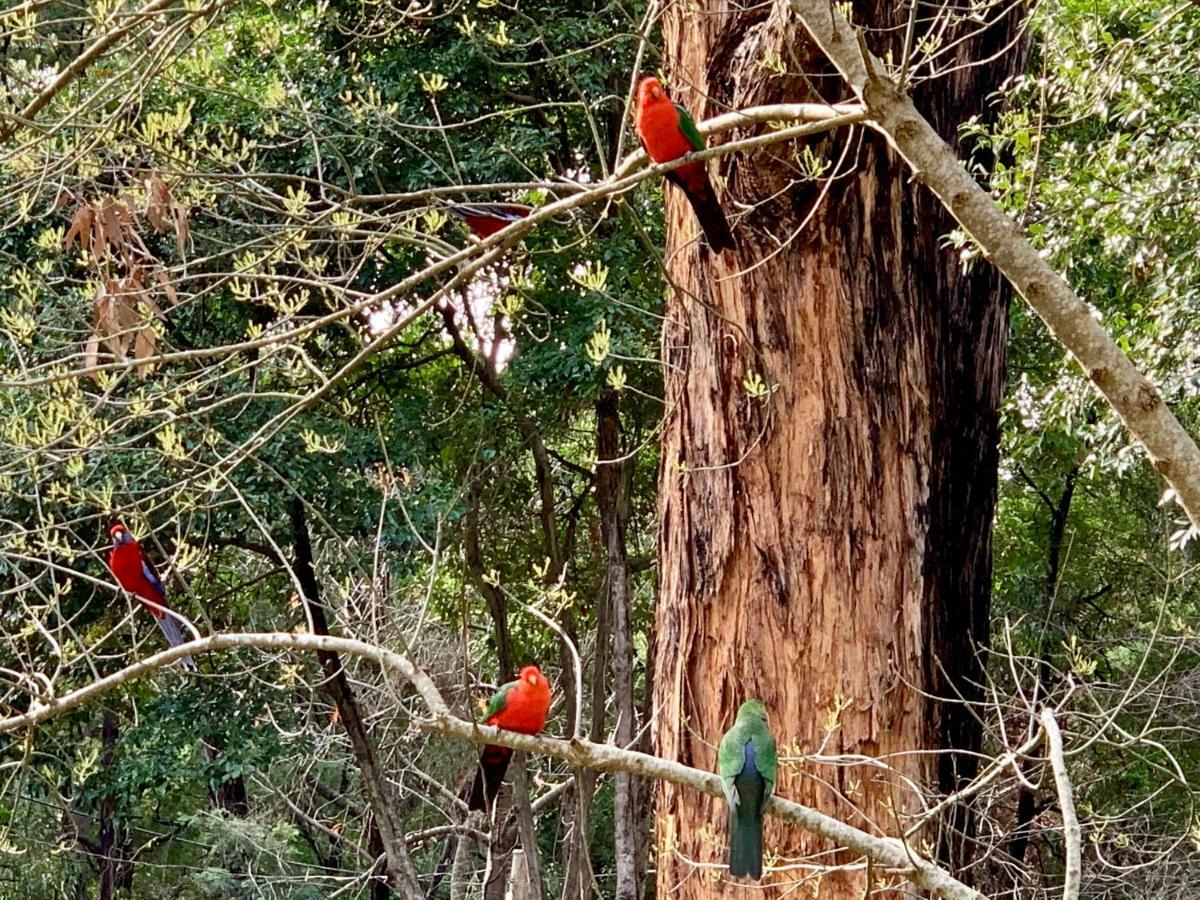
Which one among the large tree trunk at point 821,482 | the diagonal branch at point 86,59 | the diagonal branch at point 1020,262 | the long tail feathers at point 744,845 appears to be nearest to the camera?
the diagonal branch at point 1020,262

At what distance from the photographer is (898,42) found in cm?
315

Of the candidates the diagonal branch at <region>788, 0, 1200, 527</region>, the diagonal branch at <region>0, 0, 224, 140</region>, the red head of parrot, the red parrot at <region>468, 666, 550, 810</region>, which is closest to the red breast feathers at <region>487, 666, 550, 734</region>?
the red parrot at <region>468, 666, 550, 810</region>

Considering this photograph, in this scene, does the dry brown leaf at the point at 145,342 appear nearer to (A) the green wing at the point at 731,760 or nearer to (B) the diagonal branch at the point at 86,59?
(B) the diagonal branch at the point at 86,59

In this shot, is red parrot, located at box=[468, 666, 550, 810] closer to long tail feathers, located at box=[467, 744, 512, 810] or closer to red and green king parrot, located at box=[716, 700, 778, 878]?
long tail feathers, located at box=[467, 744, 512, 810]

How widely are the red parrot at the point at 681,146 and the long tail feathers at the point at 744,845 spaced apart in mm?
1287

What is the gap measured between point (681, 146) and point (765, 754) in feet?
4.41

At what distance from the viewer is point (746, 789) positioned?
102 inches

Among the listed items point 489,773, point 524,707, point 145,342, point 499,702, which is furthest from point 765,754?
point 489,773

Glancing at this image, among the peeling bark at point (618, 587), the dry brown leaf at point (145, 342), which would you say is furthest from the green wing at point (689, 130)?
the peeling bark at point (618, 587)

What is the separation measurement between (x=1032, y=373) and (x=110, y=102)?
6295mm

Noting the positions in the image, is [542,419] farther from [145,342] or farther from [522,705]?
[145,342]

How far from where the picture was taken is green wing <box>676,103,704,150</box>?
10.0 feet

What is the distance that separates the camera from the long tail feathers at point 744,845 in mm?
2604

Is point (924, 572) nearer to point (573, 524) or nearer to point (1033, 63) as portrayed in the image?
point (1033, 63)
